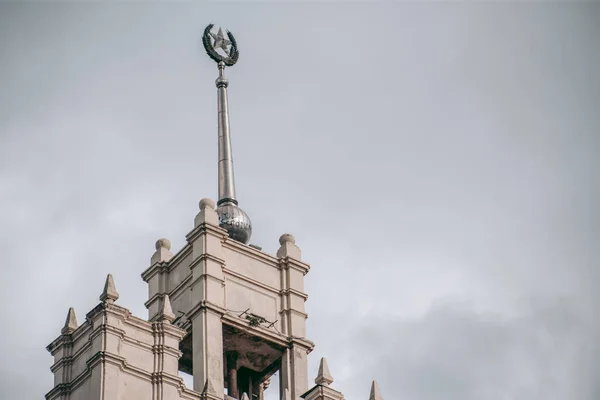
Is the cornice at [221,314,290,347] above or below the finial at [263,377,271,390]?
above

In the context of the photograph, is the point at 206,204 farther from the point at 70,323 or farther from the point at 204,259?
the point at 70,323

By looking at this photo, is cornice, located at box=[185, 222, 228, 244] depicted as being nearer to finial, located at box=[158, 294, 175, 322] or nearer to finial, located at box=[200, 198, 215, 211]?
finial, located at box=[200, 198, 215, 211]

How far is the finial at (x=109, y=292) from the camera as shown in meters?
70.4

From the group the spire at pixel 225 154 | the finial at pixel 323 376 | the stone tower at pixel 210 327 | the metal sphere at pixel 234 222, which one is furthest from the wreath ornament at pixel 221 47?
the finial at pixel 323 376

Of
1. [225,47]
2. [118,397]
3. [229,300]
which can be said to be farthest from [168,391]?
[225,47]

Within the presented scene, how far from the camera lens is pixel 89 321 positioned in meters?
70.8

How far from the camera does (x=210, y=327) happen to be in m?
75.1

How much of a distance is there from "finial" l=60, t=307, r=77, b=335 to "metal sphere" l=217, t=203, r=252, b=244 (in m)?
8.83

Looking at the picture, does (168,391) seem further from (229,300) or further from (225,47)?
(225,47)

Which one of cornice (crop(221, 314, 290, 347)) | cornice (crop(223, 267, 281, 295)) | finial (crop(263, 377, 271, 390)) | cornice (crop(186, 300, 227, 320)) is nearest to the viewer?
cornice (crop(186, 300, 227, 320))

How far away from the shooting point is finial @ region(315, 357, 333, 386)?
74.1m

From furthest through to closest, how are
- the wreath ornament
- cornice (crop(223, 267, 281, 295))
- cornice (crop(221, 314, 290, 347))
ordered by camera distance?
the wreath ornament
cornice (crop(223, 267, 281, 295))
cornice (crop(221, 314, 290, 347))

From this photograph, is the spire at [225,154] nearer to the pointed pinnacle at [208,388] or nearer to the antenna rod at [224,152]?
the antenna rod at [224,152]

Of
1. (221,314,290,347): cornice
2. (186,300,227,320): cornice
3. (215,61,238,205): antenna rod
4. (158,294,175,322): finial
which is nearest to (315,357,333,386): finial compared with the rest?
(221,314,290,347): cornice
